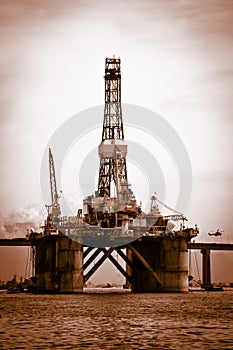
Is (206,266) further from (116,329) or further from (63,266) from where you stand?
(116,329)

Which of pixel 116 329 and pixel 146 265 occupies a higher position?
pixel 146 265

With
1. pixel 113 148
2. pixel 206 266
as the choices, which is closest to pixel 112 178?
pixel 113 148

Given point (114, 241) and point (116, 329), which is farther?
point (114, 241)

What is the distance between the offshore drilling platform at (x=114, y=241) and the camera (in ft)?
265

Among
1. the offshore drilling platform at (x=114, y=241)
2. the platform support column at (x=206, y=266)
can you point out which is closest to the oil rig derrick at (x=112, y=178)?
the offshore drilling platform at (x=114, y=241)

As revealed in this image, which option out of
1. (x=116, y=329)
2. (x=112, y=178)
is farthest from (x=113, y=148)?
(x=116, y=329)

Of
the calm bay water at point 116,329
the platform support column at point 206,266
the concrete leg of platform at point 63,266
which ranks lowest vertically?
the calm bay water at point 116,329

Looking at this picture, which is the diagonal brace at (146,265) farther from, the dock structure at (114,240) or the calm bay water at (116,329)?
the calm bay water at (116,329)

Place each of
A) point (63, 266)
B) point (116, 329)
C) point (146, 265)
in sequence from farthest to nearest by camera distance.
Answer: point (146, 265) → point (63, 266) → point (116, 329)

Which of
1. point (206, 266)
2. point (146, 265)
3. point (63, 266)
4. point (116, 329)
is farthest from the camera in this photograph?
point (206, 266)

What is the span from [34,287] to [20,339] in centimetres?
6181

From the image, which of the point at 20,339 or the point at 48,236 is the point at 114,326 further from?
the point at 48,236

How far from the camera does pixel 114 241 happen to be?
82750mm

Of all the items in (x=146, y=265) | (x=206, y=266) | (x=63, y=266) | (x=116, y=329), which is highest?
(x=206, y=266)
